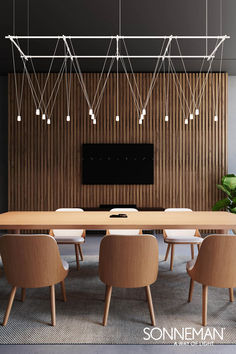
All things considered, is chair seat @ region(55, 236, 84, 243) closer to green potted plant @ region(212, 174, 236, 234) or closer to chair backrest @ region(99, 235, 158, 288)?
chair backrest @ region(99, 235, 158, 288)

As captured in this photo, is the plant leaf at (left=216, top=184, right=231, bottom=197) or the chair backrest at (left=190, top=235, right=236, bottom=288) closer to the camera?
the chair backrest at (left=190, top=235, right=236, bottom=288)

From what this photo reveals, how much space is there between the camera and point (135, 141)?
6.41 metres

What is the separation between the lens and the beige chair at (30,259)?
225 centimetres

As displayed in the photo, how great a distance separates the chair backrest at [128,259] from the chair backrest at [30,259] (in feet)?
1.37

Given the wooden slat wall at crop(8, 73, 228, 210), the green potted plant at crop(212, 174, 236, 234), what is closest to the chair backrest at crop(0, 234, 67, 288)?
the wooden slat wall at crop(8, 73, 228, 210)

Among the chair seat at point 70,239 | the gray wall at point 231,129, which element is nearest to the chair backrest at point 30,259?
the chair seat at point 70,239

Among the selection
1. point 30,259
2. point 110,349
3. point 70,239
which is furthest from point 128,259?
point 70,239

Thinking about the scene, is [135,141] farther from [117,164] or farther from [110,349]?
[110,349]

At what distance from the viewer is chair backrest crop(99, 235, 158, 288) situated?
7.38 feet

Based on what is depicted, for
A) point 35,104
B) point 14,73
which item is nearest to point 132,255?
point 35,104

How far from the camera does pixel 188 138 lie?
641 centimetres

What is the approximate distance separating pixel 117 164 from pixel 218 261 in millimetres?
4278

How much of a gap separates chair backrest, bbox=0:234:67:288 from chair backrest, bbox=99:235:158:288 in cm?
42

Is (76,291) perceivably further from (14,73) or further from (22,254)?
(14,73)
